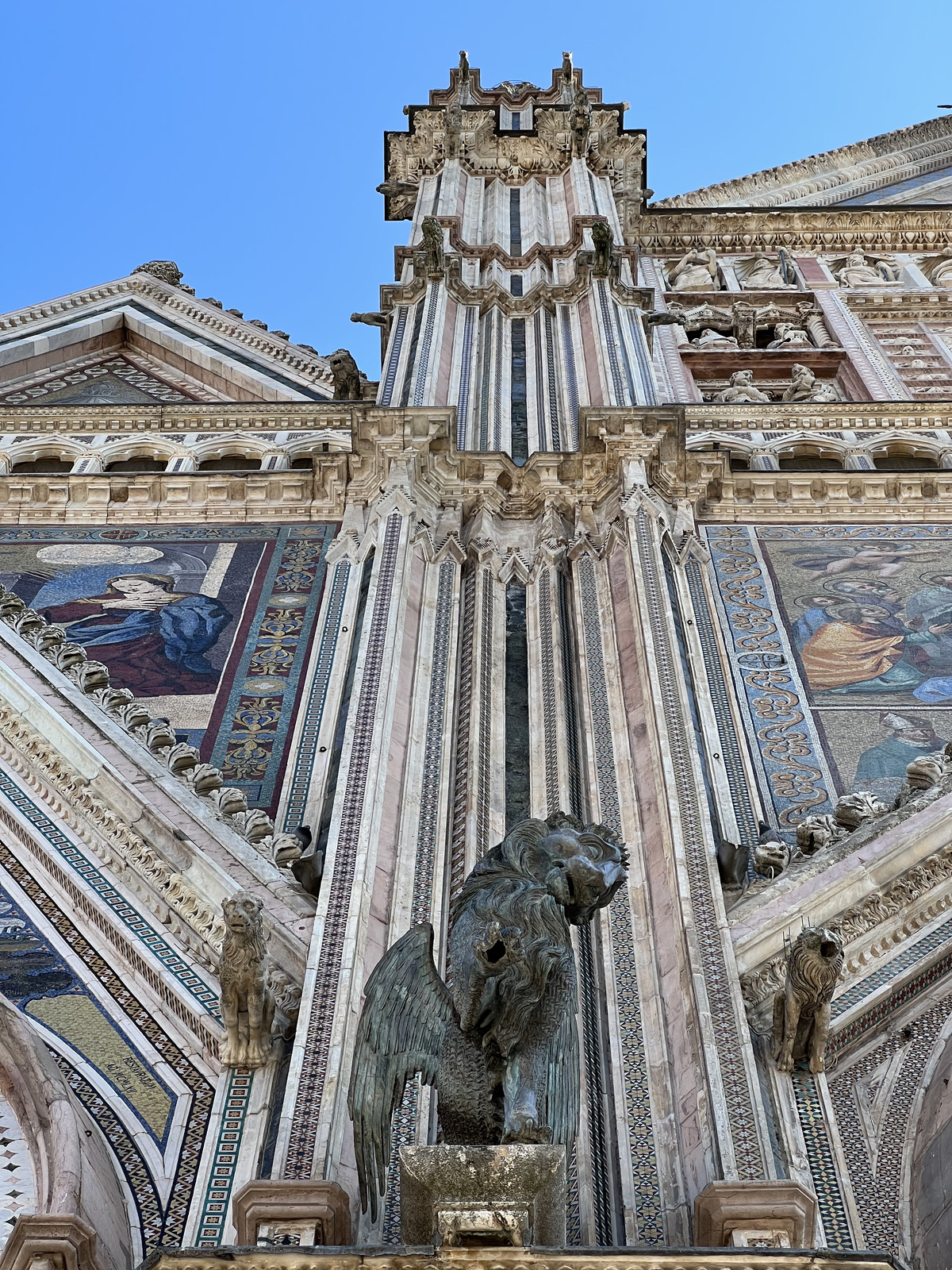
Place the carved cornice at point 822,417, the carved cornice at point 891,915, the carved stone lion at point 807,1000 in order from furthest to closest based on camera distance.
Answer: the carved cornice at point 822,417 < the carved cornice at point 891,915 < the carved stone lion at point 807,1000

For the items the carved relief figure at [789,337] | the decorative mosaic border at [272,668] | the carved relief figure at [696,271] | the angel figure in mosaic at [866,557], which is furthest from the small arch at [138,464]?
the carved relief figure at [696,271]

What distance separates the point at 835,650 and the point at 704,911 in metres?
3.66

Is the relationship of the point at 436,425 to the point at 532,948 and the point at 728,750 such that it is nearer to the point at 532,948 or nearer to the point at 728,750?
the point at 728,750

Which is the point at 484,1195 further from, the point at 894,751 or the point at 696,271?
the point at 696,271

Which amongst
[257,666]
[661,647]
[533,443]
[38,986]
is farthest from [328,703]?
[533,443]

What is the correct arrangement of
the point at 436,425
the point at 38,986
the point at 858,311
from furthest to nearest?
the point at 858,311, the point at 436,425, the point at 38,986

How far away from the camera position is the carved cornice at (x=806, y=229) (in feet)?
65.1

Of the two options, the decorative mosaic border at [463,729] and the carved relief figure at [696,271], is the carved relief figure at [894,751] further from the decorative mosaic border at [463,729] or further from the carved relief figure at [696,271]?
the carved relief figure at [696,271]

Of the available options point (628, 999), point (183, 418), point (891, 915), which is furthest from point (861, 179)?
point (628, 999)

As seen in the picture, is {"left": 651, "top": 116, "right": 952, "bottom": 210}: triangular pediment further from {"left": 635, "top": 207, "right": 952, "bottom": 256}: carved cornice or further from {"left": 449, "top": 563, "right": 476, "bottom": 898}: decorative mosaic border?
{"left": 449, "top": 563, "right": 476, "bottom": 898}: decorative mosaic border

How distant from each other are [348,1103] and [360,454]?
20.8ft

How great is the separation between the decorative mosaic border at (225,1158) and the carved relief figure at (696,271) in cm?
1262

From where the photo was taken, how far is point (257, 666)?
10.7 metres

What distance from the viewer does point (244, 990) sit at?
7.14 m
